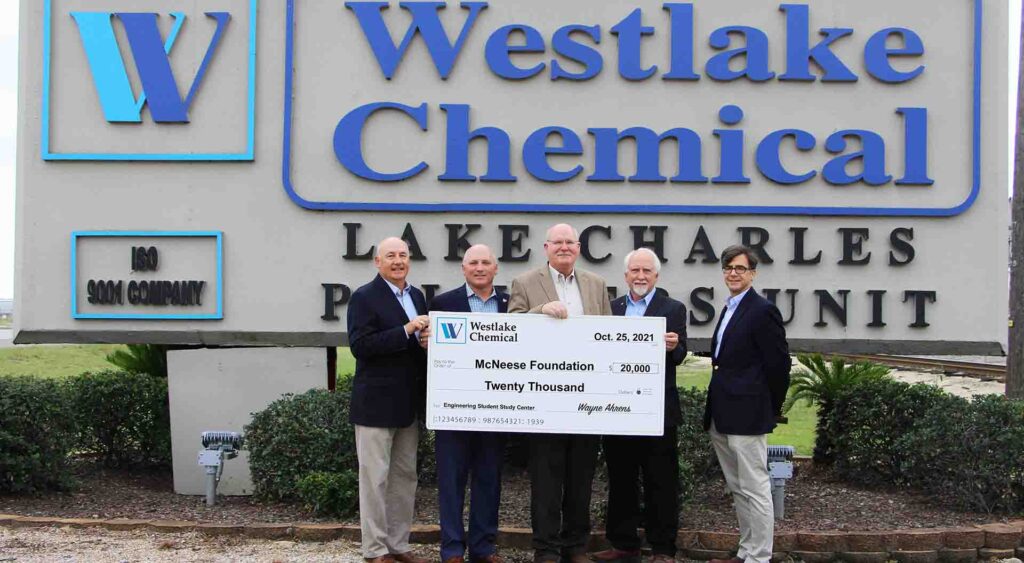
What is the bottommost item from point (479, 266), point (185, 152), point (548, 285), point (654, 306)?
point (654, 306)

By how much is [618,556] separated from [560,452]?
80 cm

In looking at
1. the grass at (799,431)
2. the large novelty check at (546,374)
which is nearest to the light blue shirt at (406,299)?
the large novelty check at (546,374)

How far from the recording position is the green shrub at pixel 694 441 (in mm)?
7086

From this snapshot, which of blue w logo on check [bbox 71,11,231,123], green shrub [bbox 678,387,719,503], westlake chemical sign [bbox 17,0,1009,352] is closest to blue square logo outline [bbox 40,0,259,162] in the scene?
westlake chemical sign [bbox 17,0,1009,352]

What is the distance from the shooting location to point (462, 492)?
595 cm

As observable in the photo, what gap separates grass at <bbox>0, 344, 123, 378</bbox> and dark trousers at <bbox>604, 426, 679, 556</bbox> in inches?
529

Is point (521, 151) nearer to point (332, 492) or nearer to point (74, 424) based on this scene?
point (332, 492)

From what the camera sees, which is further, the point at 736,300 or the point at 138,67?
the point at 138,67

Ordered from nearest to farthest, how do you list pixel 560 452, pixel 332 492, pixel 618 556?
pixel 560 452, pixel 618 556, pixel 332 492

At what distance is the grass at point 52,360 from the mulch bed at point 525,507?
10.1 m

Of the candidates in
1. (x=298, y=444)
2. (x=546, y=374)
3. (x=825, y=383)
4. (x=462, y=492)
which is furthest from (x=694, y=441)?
(x=298, y=444)

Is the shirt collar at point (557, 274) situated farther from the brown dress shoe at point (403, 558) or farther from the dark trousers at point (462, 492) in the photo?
the brown dress shoe at point (403, 558)

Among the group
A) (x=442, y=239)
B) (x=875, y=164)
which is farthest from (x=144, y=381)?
(x=875, y=164)

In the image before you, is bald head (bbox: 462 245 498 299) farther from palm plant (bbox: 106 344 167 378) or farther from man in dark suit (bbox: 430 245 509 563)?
palm plant (bbox: 106 344 167 378)
